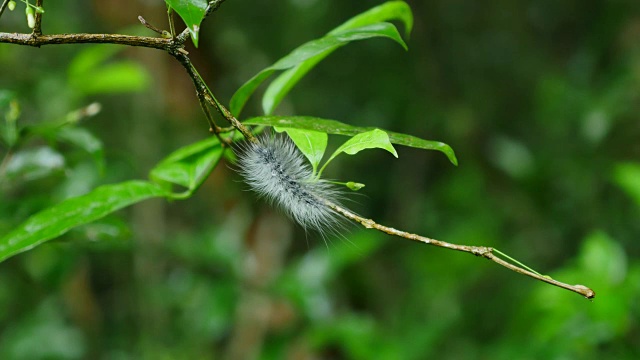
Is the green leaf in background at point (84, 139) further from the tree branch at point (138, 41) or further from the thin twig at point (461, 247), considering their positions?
the thin twig at point (461, 247)

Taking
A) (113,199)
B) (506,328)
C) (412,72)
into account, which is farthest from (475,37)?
(113,199)

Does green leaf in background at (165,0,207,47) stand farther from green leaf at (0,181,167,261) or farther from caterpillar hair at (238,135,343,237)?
green leaf at (0,181,167,261)

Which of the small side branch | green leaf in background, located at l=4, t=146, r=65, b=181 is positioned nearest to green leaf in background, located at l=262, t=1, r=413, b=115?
the small side branch

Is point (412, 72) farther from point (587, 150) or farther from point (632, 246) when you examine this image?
point (632, 246)

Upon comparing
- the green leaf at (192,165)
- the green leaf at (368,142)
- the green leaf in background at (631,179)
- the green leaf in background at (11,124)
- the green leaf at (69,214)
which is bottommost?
the green leaf at (69,214)

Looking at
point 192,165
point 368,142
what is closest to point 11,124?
point 192,165

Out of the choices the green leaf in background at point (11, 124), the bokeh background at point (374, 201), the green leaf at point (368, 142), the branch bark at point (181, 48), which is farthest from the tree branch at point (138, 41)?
the bokeh background at point (374, 201)
